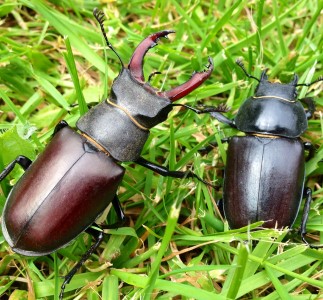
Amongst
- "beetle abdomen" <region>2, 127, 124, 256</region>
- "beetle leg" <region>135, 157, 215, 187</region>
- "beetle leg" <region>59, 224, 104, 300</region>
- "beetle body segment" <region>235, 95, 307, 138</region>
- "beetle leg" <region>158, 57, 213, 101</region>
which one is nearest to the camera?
"beetle abdomen" <region>2, 127, 124, 256</region>

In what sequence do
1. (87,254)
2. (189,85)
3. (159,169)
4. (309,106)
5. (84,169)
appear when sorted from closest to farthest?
(84,169) < (87,254) < (189,85) < (159,169) < (309,106)

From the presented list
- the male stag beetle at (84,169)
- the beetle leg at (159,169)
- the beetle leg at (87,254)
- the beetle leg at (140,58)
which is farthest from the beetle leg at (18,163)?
the beetle leg at (140,58)

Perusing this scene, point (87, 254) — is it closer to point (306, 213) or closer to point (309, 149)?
point (306, 213)

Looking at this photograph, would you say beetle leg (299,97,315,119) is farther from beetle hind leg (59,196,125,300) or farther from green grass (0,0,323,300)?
beetle hind leg (59,196,125,300)

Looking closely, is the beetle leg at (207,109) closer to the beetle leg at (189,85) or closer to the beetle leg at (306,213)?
the beetle leg at (189,85)

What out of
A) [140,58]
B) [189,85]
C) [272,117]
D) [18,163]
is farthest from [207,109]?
[18,163]

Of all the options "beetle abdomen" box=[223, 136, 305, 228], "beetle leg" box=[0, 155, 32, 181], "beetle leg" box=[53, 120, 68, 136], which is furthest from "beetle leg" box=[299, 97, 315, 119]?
"beetle leg" box=[0, 155, 32, 181]
